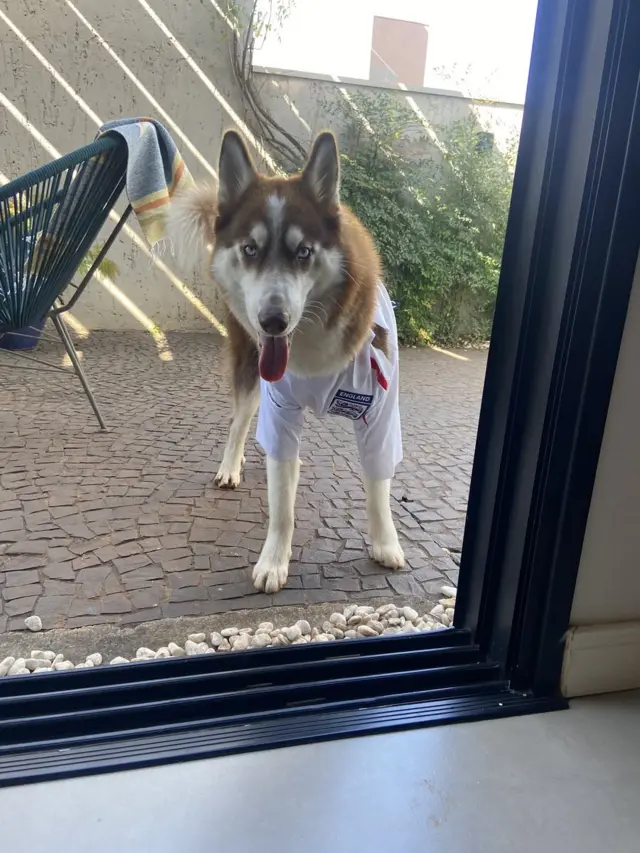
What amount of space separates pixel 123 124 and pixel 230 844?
223 cm

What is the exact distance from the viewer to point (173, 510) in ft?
5.88

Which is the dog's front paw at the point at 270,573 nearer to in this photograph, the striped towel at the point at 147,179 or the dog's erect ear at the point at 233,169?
the dog's erect ear at the point at 233,169

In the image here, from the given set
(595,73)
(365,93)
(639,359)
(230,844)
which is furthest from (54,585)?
(365,93)

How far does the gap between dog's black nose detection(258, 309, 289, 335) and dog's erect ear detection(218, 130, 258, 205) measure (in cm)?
35

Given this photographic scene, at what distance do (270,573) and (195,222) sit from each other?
1.03 meters

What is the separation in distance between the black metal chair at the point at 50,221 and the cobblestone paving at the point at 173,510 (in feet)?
1.91

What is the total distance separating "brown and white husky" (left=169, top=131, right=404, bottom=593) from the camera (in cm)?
134

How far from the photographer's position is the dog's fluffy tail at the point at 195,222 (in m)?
1.57

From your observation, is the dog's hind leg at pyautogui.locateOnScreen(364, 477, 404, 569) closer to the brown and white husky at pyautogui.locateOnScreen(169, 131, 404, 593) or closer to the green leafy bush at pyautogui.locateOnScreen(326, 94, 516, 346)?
the brown and white husky at pyautogui.locateOnScreen(169, 131, 404, 593)

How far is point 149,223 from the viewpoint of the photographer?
6.54 ft

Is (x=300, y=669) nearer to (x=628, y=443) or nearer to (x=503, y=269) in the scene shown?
(x=628, y=443)

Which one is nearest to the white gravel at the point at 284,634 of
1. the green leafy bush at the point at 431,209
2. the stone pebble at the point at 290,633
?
the stone pebble at the point at 290,633

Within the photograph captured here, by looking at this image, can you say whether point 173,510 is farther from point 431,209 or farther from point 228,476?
point 431,209

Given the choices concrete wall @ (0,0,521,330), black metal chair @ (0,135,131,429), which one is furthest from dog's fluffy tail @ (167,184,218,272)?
concrete wall @ (0,0,521,330)
